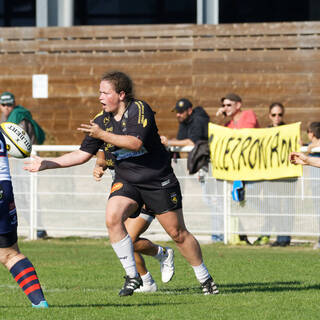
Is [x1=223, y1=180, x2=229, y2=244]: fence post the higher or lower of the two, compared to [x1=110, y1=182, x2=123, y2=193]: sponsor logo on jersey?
lower

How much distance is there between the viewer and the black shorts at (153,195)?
28.9ft

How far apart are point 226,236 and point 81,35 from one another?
6924mm

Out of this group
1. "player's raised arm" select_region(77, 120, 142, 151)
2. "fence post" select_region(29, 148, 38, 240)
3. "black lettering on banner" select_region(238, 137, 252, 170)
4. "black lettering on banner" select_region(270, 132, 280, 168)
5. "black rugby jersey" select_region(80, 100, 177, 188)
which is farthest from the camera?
"fence post" select_region(29, 148, 38, 240)

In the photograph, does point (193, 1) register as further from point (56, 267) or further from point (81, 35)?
point (56, 267)

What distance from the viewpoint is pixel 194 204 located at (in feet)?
48.0

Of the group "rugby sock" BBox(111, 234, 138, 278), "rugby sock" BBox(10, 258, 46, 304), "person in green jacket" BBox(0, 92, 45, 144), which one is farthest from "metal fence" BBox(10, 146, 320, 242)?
"rugby sock" BBox(10, 258, 46, 304)

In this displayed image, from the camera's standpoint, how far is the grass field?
796cm

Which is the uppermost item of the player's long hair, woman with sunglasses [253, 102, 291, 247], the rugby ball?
the player's long hair

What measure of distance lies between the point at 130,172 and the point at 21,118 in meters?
6.85

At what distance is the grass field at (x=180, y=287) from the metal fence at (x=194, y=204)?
0.45 metres

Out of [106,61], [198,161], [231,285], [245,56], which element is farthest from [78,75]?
[231,285]

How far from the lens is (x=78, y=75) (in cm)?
2000

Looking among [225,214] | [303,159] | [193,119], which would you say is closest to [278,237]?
[225,214]

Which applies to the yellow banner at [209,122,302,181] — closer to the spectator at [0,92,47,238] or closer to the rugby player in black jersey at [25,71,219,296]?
the spectator at [0,92,47,238]
